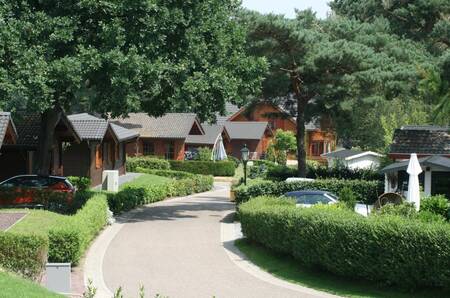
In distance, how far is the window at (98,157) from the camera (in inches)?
1604

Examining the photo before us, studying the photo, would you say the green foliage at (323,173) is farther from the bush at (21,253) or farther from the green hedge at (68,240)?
the bush at (21,253)

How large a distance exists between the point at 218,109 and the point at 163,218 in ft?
16.5

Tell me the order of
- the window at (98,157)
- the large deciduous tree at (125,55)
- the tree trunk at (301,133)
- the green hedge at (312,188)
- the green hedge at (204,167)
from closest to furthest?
the large deciduous tree at (125,55)
the green hedge at (312,188)
the tree trunk at (301,133)
the window at (98,157)
the green hedge at (204,167)

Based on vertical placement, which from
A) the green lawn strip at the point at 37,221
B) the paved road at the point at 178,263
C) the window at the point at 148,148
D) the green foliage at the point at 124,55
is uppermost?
the green foliage at the point at 124,55

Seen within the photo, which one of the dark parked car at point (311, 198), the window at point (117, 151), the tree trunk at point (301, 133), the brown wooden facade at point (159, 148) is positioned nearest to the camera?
the dark parked car at point (311, 198)

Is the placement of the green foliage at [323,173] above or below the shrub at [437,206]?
above

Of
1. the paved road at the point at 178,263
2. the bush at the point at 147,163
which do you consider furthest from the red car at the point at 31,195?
the bush at the point at 147,163

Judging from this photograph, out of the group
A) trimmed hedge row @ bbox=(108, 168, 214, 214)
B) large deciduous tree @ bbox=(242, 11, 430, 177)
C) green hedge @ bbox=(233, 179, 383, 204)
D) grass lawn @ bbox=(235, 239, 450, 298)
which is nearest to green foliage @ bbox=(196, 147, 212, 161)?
trimmed hedge row @ bbox=(108, 168, 214, 214)

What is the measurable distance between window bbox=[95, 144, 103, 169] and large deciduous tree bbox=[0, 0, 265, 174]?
14.0 meters

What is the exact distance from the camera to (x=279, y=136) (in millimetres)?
65625

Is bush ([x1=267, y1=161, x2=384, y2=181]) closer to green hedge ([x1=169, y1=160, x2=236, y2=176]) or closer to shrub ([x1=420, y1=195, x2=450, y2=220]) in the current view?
green hedge ([x1=169, y1=160, x2=236, y2=176])

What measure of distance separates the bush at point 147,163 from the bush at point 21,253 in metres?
39.3

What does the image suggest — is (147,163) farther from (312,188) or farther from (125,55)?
(125,55)

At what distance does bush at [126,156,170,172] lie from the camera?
5403 centimetres
